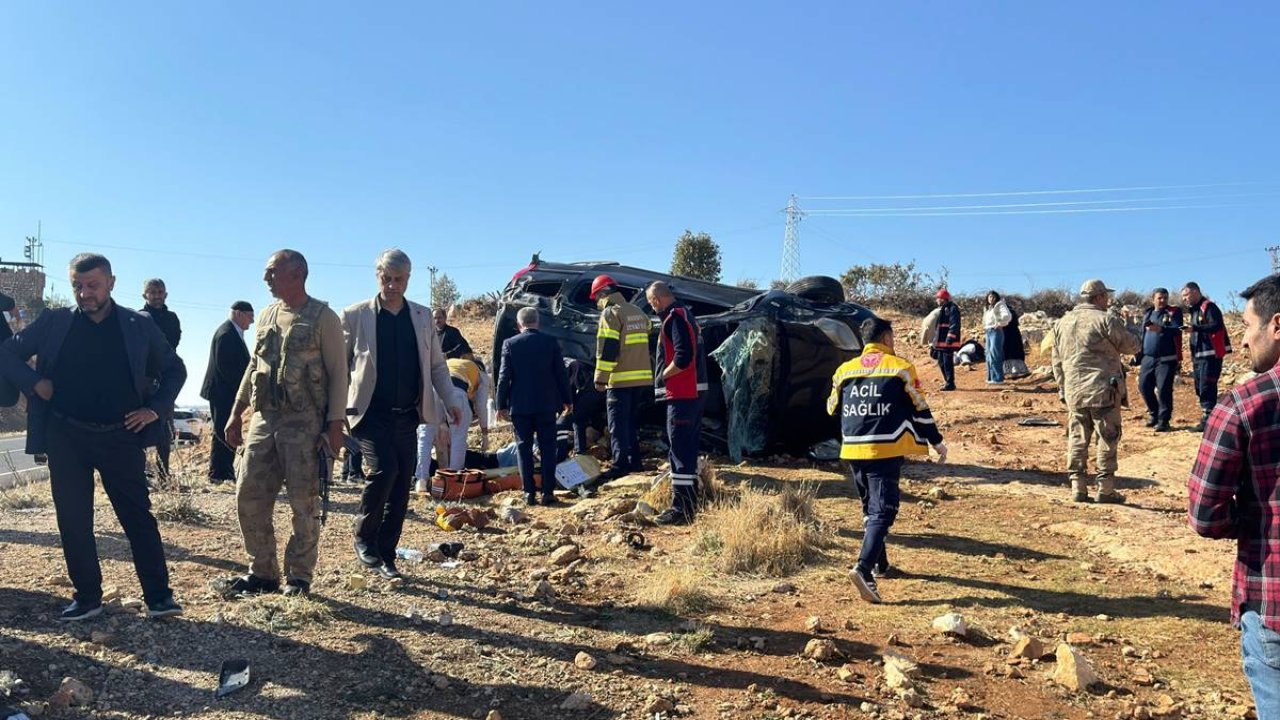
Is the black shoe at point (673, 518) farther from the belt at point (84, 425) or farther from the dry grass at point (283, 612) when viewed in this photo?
the belt at point (84, 425)

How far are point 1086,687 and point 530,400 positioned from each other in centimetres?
496

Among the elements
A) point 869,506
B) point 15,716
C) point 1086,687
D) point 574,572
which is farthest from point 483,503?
point 1086,687

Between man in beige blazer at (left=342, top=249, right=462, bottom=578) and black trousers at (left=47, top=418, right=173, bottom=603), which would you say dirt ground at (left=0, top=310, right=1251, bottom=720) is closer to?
black trousers at (left=47, top=418, right=173, bottom=603)

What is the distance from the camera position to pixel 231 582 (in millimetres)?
4875

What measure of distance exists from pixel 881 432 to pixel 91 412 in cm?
413

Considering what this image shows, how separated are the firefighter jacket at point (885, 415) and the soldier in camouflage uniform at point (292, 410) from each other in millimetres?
2890

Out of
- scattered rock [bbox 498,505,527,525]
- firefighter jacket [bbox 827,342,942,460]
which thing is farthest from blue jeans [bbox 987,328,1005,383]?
firefighter jacket [bbox 827,342,942,460]

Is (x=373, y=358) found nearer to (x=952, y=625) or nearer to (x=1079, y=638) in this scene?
(x=952, y=625)

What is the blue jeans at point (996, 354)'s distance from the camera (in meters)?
15.0

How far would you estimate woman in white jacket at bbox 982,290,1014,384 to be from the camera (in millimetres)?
14953

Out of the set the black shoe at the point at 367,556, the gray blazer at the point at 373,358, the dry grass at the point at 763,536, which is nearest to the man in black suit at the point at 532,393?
the dry grass at the point at 763,536

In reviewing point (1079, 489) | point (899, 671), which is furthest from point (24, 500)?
point (1079, 489)

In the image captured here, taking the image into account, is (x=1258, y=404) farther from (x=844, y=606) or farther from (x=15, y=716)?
(x=15, y=716)

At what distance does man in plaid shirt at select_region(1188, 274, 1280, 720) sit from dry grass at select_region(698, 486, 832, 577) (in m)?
3.52
